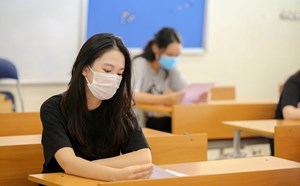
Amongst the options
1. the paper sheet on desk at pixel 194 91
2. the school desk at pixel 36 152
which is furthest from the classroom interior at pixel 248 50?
the school desk at pixel 36 152

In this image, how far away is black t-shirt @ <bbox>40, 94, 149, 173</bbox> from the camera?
2.51m

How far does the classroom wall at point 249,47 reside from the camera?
22.3ft

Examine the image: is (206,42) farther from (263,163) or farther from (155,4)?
(263,163)

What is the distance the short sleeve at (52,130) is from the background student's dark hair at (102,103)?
0.13 ft

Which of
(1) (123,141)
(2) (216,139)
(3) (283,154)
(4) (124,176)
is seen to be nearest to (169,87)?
(2) (216,139)

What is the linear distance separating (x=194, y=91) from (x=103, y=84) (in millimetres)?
2280

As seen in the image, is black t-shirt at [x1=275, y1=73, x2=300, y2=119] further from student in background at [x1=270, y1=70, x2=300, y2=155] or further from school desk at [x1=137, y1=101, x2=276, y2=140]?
school desk at [x1=137, y1=101, x2=276, y2=140]

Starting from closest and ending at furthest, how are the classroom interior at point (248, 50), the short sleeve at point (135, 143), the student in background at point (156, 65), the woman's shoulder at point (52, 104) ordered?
the woman's shoulder at point (52, 104)
the short sleeve at point (135, 143)
the student in background at point (156, 65)
the classroom interior at point (248, 50)

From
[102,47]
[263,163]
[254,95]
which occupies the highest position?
[102,47]

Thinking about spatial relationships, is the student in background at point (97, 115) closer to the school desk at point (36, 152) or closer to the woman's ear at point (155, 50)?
the school desk at point (36, 152)

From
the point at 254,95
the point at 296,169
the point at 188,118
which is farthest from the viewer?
the point at 254,95

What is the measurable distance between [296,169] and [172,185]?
0.66 metres

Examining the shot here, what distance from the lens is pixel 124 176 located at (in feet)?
7.71

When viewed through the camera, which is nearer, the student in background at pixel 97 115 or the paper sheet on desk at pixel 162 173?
the paper sheet on desk at pixel 162 173
